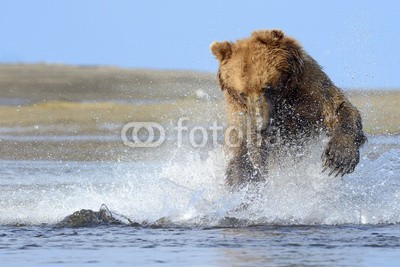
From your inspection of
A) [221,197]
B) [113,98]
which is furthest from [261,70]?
[113,98]

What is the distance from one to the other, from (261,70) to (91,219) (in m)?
1.71

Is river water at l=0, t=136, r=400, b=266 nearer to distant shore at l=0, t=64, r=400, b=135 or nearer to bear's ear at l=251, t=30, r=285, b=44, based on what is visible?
bear's ear at l=251, t=30, r=285, b=44

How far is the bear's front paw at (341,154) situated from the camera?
8.01 metres

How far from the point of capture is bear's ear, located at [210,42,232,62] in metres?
8.19

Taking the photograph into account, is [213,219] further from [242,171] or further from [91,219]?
[91,219]

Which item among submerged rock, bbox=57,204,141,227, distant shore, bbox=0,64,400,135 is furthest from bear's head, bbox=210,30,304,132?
distant shore, bbox=0,64,400,135

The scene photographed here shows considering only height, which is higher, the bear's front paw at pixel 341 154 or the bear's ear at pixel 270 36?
the bear's ear at pixel 270 36

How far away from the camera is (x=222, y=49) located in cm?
821

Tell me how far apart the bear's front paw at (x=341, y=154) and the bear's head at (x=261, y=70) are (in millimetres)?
545

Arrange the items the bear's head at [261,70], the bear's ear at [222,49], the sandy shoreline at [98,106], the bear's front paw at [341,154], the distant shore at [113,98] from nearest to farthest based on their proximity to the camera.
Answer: the bear's head at [261,70]
the bear's front paw at [341,154]
the bear's ear at [222,49]
the sandy shoreline at [98,106]
the distant shore at [113,98]

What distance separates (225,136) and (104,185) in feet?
7.64

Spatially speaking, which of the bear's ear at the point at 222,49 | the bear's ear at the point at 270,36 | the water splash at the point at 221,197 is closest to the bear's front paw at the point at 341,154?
the water splash at the point at 221,197

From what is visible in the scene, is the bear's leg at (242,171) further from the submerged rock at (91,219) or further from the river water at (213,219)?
the submerged rock at (91,219)

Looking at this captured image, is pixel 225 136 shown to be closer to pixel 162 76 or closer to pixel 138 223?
pixel 138 223
